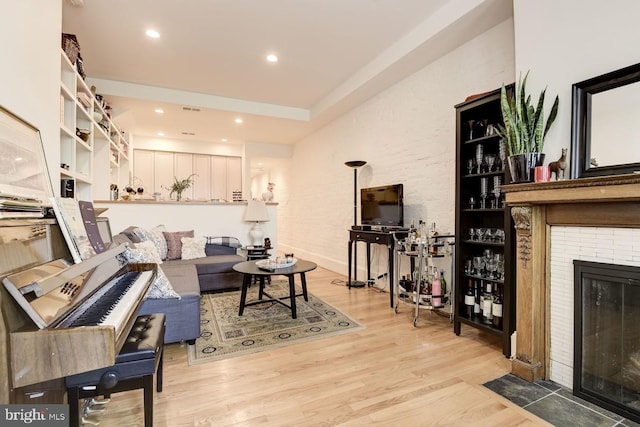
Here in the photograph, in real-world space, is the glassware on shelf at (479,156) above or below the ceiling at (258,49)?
below

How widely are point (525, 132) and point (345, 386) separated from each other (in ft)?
6.47

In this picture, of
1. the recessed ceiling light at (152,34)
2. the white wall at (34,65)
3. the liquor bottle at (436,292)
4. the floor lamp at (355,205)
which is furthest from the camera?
the floor lamp at (355,205)

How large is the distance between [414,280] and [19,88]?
11.0 ft

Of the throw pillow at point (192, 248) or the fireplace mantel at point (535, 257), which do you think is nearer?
the fireplace mantel at point (535, 257)

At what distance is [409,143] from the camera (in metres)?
3.79

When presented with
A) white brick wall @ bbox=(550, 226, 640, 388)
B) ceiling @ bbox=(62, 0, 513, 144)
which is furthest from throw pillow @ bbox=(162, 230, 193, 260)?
Result: white brick wall @ bbox=(550, 226, 640, 388)

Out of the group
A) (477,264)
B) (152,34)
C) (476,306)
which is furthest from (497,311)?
(152,34)

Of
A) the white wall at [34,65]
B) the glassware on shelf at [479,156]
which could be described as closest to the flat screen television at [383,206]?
the glassware on shelf at [479,156]

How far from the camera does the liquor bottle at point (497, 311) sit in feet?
7.95

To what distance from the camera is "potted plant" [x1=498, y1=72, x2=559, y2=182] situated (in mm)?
1965

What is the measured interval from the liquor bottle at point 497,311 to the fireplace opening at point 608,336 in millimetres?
571

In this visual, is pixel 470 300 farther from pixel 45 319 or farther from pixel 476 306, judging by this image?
pixel 45 319

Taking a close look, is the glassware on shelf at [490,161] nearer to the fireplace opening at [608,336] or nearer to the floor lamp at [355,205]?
the fireplace opening at [608,336]

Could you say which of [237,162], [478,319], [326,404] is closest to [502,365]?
[478,319]
